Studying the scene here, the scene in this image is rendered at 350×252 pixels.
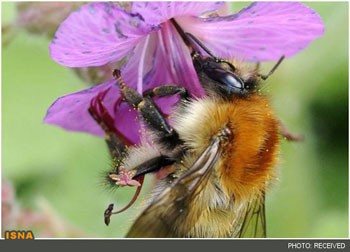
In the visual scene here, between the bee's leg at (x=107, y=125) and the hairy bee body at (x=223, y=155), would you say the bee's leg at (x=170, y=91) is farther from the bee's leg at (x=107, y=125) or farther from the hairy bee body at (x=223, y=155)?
the bee's leg at (x=107, y=125)

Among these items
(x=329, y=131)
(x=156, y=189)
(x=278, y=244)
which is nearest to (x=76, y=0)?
(x=156, y=189)

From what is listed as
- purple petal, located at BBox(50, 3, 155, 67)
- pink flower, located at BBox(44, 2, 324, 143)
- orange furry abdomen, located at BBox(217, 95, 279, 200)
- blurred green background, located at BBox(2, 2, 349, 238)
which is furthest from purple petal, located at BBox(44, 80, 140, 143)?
blurred green background, located at BBox(2, 2, 349, 238)

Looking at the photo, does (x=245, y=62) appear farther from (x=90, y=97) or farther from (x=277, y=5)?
(x=90, y=97)

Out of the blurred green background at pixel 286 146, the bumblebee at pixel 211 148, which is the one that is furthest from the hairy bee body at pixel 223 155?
the blurred green background at pixel 286 146

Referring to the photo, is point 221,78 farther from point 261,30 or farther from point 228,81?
point 261,30

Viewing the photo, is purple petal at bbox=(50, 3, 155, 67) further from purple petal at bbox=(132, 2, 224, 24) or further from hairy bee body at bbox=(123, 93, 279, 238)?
hairy bee body at bbox=(123, 93, 279, 238)

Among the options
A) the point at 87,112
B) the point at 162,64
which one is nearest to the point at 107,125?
the point at 87,112
